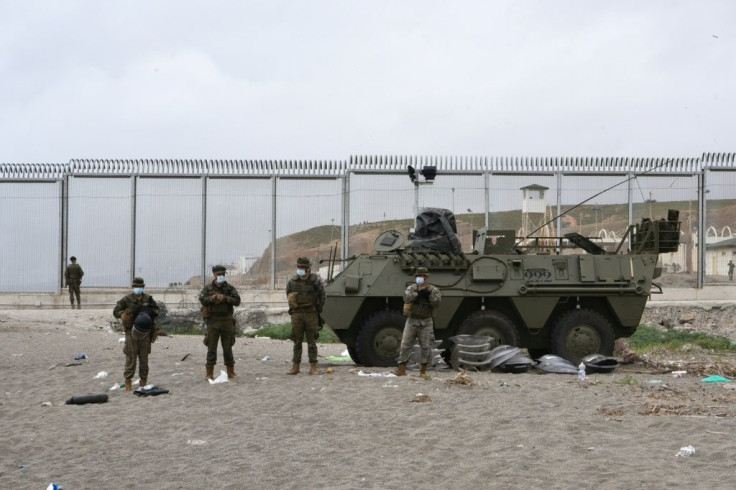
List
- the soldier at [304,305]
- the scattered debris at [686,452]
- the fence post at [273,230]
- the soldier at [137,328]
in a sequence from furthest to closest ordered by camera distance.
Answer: the fence post at [273,230]
the soldier at [304,305]
the soldier at [137,328]
the scattered debris at [686,452]

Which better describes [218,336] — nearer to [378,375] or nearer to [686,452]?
[378,375]

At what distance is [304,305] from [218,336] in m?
1.12

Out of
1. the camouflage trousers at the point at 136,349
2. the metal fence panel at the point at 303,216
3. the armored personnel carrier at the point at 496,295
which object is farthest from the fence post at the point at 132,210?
the camouflage trousers at the point at 136,349

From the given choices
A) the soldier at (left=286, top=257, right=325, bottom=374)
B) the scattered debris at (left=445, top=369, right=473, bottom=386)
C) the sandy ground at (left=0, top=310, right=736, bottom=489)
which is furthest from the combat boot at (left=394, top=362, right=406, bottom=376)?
the soldier at (left=286, top=257, right=325, bottom=374)

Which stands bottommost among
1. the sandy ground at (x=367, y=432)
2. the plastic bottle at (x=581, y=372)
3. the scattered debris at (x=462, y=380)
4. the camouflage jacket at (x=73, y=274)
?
the sandy ground at (x=367, y=432)

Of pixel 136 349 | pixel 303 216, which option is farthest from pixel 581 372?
pixel 303 216

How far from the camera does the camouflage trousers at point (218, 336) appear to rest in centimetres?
1114

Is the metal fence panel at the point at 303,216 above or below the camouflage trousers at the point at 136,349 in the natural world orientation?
above

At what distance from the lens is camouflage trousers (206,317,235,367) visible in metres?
11.1

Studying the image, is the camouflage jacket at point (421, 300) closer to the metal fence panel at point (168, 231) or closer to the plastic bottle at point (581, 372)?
the plastic bottle at point (581, 372)

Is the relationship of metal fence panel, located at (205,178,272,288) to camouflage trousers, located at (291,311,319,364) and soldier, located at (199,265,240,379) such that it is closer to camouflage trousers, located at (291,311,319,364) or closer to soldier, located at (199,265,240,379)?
camouflage trousers, located at (291,311,319,364)

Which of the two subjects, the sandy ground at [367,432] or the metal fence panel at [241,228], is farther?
the metal fence panel at [241,228]

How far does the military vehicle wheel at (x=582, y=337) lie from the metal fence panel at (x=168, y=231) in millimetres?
10542

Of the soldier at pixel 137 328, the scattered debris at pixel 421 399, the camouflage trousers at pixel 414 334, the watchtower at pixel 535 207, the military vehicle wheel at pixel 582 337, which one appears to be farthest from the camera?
the watchtower at pixel 535 207
